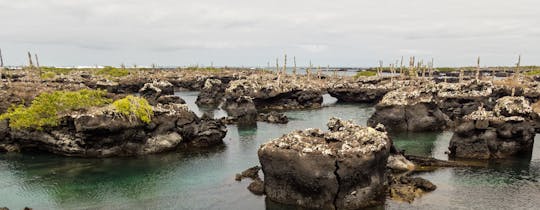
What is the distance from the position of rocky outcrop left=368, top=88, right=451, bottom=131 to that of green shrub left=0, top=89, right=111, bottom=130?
1992 inches

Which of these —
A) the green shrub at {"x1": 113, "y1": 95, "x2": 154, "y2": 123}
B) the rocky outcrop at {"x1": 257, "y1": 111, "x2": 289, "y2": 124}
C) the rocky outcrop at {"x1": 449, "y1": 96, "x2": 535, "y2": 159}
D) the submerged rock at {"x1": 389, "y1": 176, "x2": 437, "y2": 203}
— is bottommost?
the rocky outcrop at {"x1": 257, "y1": 111, "x2": 289, "y2": 124}

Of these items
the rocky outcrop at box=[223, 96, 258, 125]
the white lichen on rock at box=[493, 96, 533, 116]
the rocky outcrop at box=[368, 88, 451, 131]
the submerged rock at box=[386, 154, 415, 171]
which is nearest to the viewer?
the submerged rock at box=[386, 154, 415, 171]

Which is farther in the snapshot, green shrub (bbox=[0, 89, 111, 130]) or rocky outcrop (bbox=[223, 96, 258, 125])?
rocky outcrop (bbox=[223, 96, 258, 125])

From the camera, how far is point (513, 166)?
51688 millimetres

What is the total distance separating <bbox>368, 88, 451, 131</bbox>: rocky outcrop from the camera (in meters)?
76.3

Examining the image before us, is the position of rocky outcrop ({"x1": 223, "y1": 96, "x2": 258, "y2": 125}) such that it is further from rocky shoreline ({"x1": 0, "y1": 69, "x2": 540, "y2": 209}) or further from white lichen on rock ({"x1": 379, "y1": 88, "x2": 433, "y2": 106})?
white lichen on rock ({"x1": 379, "y1": 88, "x2": 433, "y2": 106})

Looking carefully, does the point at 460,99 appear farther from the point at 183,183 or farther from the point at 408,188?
the point at 183,183

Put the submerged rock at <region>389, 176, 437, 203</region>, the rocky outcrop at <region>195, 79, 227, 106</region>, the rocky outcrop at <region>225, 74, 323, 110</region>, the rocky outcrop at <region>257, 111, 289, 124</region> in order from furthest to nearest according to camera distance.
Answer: the rocky outcrop at <region>195, 79, 227, 106</region>
the rocky outcrop at <region>225, 74, 323, 110</region>
the rocky outcrop at <region>257, 111, 289, 124</region>
the submerged rock at <region>389, 176, 437, 203</region>

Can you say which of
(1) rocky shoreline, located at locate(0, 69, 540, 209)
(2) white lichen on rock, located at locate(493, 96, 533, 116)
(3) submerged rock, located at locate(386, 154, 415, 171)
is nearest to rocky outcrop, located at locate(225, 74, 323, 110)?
(1) rocky shoreline, located at locate(0, 69, 540, 209)

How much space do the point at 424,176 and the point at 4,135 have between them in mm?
57947

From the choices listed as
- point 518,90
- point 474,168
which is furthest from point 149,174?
point 518,90

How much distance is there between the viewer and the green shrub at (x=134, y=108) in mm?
56719

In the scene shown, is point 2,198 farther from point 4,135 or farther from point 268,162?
point 268,162

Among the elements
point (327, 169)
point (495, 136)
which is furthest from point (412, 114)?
point (327, 169)
